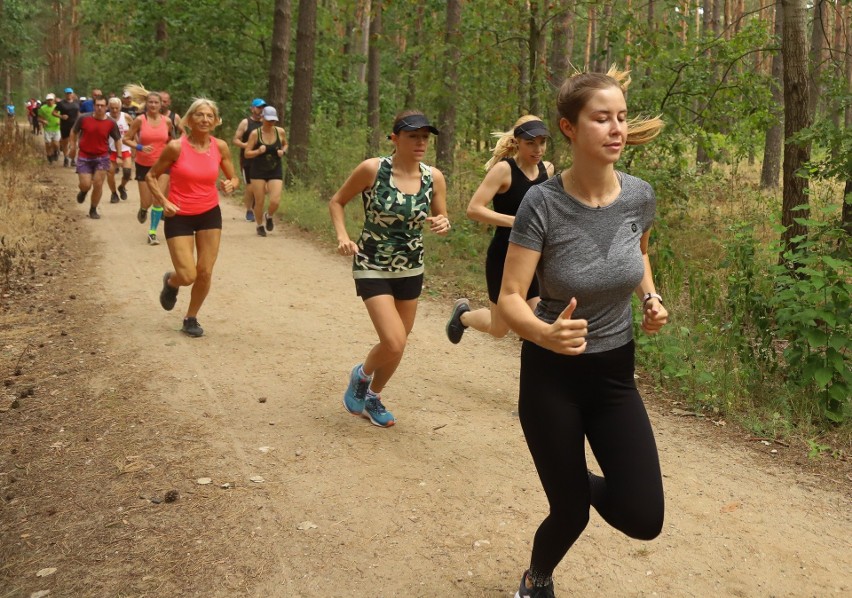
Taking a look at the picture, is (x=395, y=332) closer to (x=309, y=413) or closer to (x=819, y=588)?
(x=309, y=413)

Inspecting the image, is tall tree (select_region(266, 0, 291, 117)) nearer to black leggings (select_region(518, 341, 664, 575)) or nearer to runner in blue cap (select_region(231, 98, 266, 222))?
runner in blue cap (select_region(231, 98, 266, 222))

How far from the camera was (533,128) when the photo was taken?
5895 mm

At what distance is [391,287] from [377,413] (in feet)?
3.13

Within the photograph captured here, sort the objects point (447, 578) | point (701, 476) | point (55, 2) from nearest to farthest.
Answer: point (447, 578) → point (701, 476) → point (55, 2)

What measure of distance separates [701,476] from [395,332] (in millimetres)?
2160

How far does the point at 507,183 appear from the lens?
20.0 feet

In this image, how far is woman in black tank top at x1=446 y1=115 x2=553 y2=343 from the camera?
5.92 m

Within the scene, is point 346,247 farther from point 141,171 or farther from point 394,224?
point 141,171

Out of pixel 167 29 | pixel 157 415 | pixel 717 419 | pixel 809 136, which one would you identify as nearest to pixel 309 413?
pixel 157 415

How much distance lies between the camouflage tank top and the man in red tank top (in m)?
11.2

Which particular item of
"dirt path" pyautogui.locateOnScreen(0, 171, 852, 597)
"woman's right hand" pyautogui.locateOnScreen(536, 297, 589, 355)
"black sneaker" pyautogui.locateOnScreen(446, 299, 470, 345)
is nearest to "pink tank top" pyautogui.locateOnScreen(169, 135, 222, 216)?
"dirt path" pyautogui.locateOnScreen(0, 171, 852, 597)

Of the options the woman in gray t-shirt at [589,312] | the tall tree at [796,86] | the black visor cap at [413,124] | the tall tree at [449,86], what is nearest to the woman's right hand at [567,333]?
the woman in gray t-shirt at [589,312]

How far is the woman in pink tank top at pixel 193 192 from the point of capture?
25.9 ft

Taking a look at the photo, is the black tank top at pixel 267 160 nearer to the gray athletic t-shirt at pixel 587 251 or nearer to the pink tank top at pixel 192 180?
the pink tank top at pixel 192 180
